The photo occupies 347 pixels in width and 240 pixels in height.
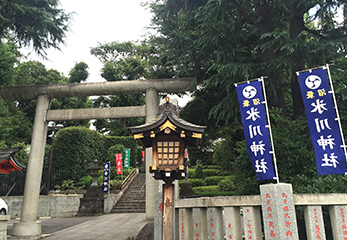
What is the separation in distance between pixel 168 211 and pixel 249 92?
3099 millimetres

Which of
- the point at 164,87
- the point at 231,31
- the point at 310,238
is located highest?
the point at 231,31

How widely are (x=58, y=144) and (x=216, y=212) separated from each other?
70.6 feet

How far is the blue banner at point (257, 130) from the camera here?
16.8 feet

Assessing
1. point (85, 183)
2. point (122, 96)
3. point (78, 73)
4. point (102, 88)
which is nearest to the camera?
point (102, 88)

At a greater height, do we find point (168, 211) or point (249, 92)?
point (249, 92)

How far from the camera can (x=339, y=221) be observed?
3879 millimetres

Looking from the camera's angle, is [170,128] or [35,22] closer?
[170,128]

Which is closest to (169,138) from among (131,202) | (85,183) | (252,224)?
(252,224)

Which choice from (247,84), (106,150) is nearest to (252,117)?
(247,84)

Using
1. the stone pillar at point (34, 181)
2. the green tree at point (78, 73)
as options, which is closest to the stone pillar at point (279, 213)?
the stone pillar at point (34, 181)

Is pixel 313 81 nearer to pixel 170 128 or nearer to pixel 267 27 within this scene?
pixel 170 128

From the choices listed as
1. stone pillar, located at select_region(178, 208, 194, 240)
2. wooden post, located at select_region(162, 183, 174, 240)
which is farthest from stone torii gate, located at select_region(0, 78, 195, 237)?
wooden post, located at select_region(162, 183, 174, 240)

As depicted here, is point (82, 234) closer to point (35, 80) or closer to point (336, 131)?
point (336, 131)

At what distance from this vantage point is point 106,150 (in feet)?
89.5
